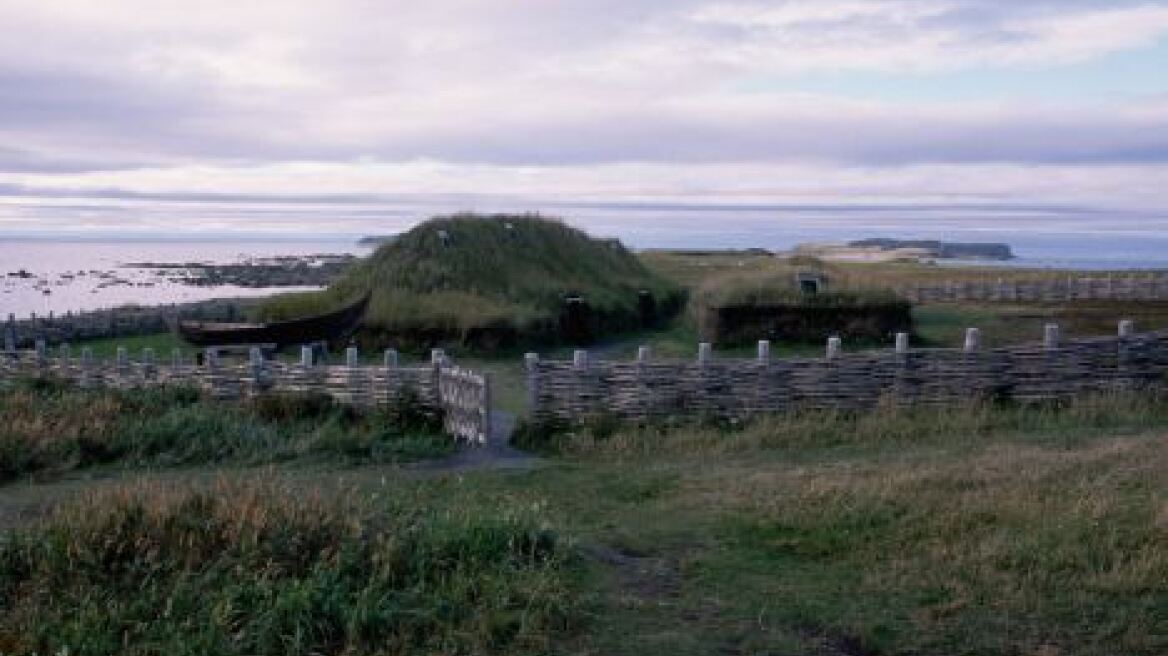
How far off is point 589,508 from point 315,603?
157 inches

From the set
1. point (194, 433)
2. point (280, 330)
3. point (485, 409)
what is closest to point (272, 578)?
point (194, 433)

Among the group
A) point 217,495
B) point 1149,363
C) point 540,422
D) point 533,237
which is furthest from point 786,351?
point 217,495

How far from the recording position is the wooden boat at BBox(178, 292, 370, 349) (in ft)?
71.6

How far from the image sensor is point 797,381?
15781mm

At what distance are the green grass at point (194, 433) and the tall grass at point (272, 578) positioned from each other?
5162mm

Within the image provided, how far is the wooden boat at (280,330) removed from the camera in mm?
21828

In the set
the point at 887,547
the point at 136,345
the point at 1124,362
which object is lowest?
the point at 136,345

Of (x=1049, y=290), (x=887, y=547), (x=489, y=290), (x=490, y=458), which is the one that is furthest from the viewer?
(x=1049, y=290)

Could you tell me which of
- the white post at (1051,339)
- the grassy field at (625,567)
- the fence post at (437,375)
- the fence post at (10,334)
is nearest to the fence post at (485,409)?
the fence post at (437,375)

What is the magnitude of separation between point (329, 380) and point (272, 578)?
9.41 m

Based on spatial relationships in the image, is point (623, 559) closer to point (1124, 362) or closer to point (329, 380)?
point (329, 380)

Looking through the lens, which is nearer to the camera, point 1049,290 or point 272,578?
point 272,578

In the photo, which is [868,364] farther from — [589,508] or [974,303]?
[974,303]

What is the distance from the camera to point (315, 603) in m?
7.18
